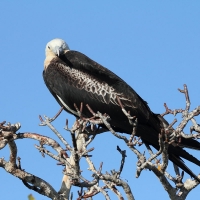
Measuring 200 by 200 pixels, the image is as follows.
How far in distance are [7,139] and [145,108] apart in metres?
2.76

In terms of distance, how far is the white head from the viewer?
Answer: 10.3m

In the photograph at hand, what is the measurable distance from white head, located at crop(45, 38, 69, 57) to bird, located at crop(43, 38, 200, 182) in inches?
13.2

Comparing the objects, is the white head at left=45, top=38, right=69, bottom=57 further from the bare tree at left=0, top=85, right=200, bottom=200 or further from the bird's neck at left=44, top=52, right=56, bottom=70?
the bare tree at left=0, top=85, right=200, bottom=200

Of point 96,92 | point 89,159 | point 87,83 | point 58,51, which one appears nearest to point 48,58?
point 58,51

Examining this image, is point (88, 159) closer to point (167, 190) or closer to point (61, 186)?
point (61, 186)

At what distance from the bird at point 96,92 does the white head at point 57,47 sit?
0.33 m

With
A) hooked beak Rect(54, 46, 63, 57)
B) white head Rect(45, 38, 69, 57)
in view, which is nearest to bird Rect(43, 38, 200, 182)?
hooked beak Rect(54, 46, 63, 57)

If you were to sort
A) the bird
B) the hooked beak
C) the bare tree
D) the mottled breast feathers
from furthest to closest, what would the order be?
the hooked beak, the mottled breast feathers, the bird, the bare tree

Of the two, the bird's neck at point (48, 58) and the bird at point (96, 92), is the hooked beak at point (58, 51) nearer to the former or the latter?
the bird's neck at point (48, 58)

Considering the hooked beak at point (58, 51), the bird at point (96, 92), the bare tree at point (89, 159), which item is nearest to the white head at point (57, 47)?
the hooked beak at point (58, 51)

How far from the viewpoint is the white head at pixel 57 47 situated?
33.8ft

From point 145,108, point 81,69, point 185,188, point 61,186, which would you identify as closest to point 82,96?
point 81,69

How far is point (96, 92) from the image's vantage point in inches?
365

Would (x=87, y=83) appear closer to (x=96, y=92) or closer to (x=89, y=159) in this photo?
→ (x=96, y=92)
